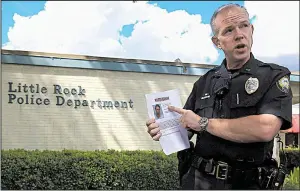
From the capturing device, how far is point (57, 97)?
10531mm

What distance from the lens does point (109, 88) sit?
11.2 m

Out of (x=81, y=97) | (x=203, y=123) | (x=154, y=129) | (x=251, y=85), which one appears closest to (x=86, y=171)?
(x=81, y=97)

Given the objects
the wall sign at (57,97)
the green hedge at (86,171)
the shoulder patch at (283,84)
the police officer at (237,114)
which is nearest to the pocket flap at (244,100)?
the police officer at (237,114)

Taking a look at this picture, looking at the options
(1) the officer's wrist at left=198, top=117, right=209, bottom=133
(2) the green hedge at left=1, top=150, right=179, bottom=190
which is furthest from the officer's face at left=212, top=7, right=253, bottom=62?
(2) the green hedge at left=1, top=150, right=179, bottom=190

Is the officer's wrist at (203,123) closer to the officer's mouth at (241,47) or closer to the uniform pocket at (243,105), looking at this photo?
the uniform pocket at (243,105)

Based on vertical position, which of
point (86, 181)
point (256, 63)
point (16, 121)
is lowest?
point (86, 181)

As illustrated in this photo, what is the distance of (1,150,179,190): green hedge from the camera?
715 centimetres

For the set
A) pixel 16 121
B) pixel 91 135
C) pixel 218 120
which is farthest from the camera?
pixel 91 135

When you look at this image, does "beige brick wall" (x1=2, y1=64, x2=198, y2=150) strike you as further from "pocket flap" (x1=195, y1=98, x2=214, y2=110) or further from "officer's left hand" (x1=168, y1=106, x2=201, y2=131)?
"officer's left hand" (x1=168, y1=106, x2=201, y2=131)

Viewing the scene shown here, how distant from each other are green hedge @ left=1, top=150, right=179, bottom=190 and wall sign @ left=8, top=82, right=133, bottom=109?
263 centimetres

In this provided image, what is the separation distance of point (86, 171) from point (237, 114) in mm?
5500

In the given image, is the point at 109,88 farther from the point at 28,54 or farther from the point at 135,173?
the point at 135,173

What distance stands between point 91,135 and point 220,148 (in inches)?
337

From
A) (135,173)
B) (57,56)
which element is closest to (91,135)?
(57,56)
